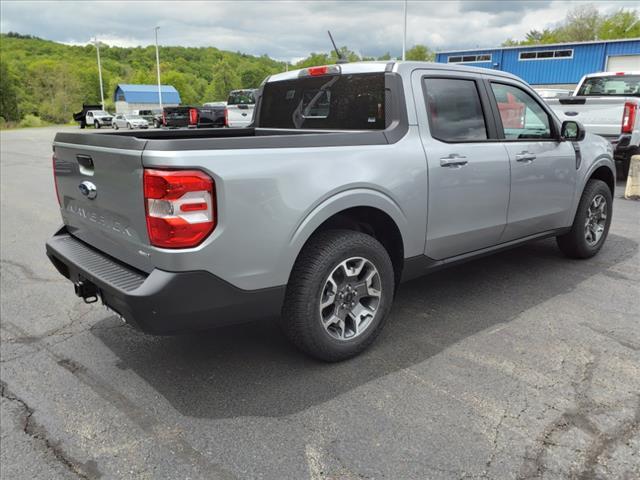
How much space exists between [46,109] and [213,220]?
286 ft

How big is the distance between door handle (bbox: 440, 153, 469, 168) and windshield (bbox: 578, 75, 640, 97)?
959cm

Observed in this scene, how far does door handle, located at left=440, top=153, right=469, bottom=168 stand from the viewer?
372cm

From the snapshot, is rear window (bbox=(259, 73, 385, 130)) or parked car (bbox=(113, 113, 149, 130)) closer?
rear window (bbox=(259, 73, 385, 130))

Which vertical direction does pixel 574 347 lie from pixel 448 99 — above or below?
below

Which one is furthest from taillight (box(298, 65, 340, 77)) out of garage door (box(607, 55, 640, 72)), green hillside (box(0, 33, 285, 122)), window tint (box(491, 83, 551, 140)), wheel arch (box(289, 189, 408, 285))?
green hillside (box(0, 33, 285, 122))

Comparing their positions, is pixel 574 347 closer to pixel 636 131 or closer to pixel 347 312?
pixel 347 312

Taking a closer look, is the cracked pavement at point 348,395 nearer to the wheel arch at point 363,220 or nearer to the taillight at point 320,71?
the wheel arch at point 363,220

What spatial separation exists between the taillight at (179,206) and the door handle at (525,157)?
2.71 meters

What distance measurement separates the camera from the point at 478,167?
13.0 feet

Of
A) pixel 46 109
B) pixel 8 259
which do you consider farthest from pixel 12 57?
pixel 8 259

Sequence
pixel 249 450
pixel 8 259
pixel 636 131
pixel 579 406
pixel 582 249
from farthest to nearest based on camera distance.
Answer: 1. pixel 636 131
2. pixel 8 259
3. pixel 582 249
4. pixel 579 406
5. pixel 249 450

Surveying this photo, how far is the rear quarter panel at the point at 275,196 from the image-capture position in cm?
267

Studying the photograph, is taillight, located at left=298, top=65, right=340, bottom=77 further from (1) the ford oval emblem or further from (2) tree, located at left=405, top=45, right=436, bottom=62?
(2) tree, located at left=405, top=45, right=436, bottom=62

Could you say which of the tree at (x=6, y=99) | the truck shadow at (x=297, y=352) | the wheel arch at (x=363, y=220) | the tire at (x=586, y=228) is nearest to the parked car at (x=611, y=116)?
the tire at (x=586, y=228)
